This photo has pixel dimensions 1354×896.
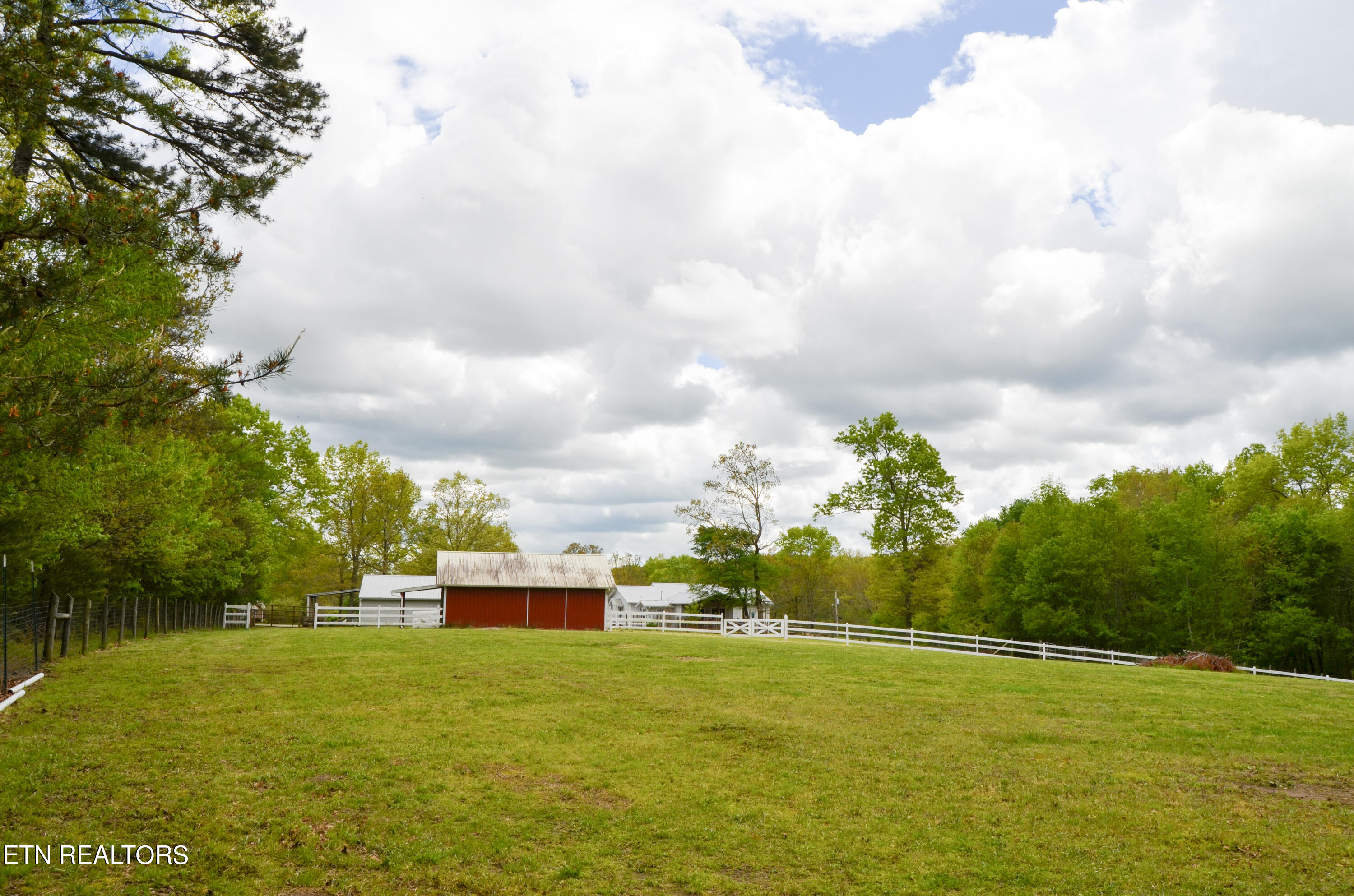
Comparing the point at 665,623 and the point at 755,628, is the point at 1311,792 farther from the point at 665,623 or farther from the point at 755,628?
the point at 665,623

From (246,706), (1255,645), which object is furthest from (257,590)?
(1255,645)

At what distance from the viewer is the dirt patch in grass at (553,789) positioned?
9523mm

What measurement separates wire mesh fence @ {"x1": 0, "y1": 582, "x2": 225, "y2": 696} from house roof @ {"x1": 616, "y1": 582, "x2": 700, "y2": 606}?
3584cm

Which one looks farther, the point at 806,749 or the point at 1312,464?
the point at 1312,464

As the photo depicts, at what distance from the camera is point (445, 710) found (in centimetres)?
1452

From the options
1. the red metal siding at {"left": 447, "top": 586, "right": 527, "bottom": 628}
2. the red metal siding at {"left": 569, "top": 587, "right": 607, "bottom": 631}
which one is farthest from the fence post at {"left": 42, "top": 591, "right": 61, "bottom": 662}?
the red metal siding at {"left": 569, "top": 587, "right": 607, "bottom": 631}

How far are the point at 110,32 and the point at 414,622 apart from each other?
34827 millimetres

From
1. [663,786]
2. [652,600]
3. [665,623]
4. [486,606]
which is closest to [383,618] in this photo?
[486,606]

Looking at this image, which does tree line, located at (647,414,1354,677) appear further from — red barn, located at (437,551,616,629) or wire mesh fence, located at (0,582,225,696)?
wire mesh fence, located at (0,582,225,696)

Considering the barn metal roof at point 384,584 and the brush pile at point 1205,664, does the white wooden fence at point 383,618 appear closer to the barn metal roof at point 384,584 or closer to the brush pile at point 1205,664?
the barn metal roof at point 384,584

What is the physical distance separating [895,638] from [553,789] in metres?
32.7

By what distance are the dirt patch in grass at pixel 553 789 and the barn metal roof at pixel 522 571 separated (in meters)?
31.3

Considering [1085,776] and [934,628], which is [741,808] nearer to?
[1085,776]

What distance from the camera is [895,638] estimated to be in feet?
132
